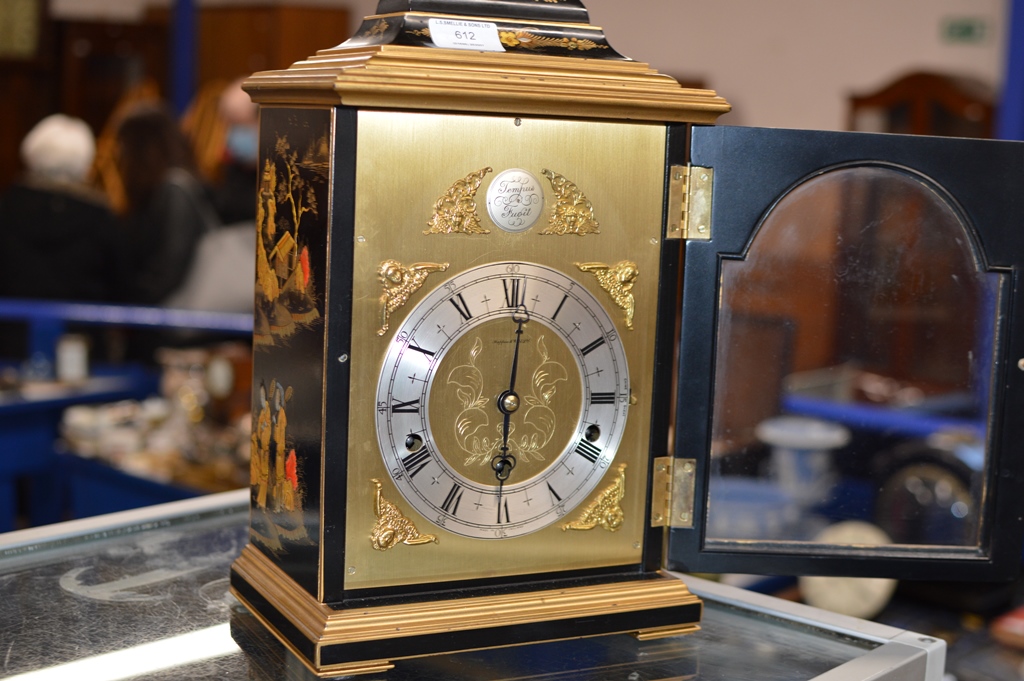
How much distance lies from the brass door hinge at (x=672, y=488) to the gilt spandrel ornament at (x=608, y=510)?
4 cm

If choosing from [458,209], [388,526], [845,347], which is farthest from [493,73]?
[845,347]

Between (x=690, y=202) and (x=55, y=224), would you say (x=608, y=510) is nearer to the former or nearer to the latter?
(x=690, y=202)

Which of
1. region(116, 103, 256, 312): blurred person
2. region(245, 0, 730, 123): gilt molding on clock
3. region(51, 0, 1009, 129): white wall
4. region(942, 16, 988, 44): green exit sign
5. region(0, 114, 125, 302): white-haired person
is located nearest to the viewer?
region(245, 0, 730, 123): gilt molding on clock

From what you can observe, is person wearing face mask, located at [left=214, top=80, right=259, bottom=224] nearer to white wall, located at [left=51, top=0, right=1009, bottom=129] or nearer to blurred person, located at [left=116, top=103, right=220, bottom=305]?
blurred person, located at [left=116, top=103, right=220, bottom=305]

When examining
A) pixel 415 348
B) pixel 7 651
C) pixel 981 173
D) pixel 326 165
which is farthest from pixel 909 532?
pixel 7 651

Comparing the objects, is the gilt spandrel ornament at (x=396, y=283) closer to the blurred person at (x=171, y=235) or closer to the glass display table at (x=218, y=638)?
the glass display table at (x=218, y=638)

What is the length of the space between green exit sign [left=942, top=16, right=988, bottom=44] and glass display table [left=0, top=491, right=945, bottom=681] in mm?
5537

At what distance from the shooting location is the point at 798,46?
23.0ft

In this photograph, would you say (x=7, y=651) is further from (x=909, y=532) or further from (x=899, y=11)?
(x=899, y=11)

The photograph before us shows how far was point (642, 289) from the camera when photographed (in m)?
1.36

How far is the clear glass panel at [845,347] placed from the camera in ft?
4.61

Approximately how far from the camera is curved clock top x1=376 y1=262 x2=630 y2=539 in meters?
1.27

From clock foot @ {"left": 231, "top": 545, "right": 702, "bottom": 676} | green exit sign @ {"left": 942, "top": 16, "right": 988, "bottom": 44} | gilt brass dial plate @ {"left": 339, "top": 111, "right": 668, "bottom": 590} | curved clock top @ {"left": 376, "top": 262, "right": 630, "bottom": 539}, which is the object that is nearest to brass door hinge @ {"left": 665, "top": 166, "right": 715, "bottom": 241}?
gilt brass dial plate @ {"left": 339, "top": 111, "right": 668, "bottom": 590}

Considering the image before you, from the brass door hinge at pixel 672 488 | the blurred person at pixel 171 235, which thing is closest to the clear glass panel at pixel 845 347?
the brass door hinge at pixel 672 488
